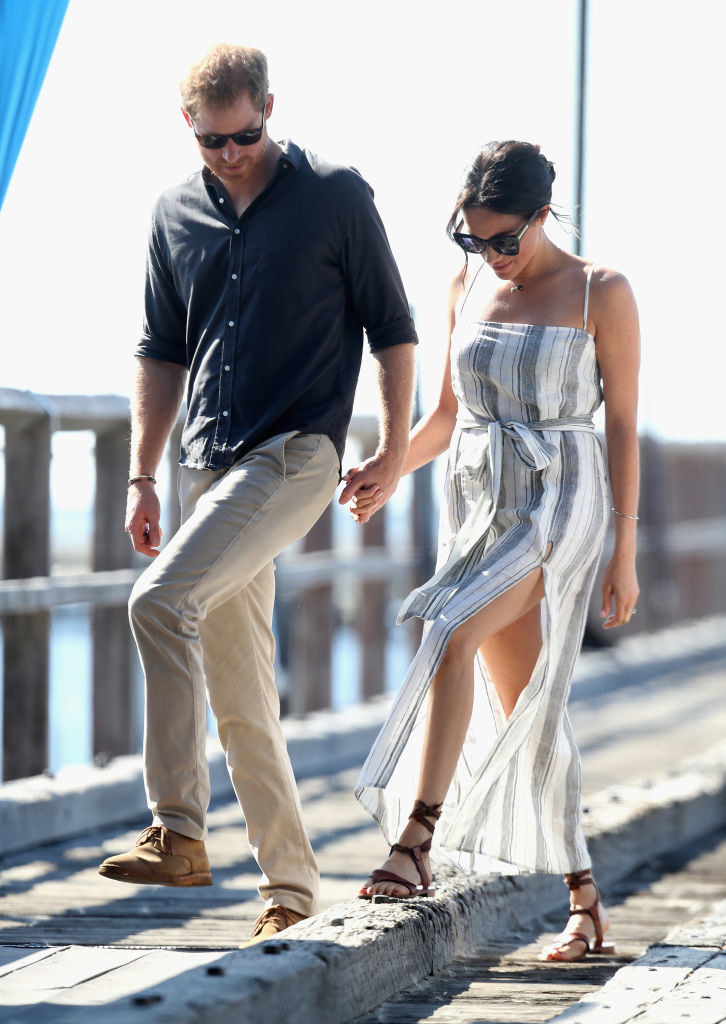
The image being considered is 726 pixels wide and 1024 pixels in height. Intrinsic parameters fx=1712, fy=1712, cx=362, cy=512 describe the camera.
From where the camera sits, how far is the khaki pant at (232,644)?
3307 millimetres

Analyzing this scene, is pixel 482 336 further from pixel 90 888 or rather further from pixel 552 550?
pixel 90 888

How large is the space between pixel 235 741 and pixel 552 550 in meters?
0.81

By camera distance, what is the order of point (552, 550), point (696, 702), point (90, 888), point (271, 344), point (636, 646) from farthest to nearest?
point (636, 646), point (696, 702), point (90, 888), point (552, 550), point (271, 344)

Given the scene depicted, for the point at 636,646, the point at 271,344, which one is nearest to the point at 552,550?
the point at 271,344

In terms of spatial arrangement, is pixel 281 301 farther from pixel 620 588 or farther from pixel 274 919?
pixel 274 919

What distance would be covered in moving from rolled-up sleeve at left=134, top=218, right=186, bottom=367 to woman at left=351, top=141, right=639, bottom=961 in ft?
2.12

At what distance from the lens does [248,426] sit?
11.4 feet

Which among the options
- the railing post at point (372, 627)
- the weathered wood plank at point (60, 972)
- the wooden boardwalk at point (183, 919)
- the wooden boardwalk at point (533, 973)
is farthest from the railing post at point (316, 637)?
the weathered wood plank at point (60, 972)

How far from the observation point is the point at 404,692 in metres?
3.58

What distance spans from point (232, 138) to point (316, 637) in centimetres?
525

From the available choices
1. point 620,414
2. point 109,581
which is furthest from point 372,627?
point 620,414

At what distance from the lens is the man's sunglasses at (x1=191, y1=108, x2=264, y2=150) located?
3408 millimetres

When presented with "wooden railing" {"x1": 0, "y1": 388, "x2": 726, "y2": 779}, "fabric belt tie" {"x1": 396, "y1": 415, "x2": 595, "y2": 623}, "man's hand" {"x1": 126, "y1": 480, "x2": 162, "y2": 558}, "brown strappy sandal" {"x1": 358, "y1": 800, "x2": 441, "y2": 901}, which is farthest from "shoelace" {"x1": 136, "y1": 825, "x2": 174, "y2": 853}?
"wooden railing" {"x1": 0, "y1": 388, "x2": 726, "y2": 779}

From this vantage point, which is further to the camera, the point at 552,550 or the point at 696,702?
the point at 696,702
